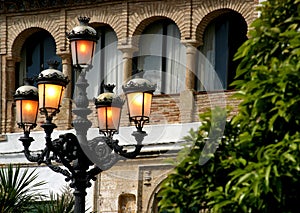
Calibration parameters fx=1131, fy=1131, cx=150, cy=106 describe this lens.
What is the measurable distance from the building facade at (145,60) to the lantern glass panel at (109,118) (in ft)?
26.9

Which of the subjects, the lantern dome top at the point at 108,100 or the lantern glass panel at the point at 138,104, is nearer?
the lantern glass panel at the point at 138,104

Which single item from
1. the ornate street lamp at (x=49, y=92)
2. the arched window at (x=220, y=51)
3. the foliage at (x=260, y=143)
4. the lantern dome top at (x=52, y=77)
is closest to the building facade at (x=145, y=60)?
the arched window at (x=220, y=51)

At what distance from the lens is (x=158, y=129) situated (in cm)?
2398

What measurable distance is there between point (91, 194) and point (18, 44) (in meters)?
4.20

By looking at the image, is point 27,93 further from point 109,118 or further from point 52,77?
point 109,118

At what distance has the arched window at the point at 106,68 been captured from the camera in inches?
989

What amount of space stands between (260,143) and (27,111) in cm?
595

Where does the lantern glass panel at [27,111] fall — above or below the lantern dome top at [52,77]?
below

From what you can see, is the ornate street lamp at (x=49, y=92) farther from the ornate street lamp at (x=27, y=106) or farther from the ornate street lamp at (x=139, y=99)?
the ornate street lamp at (x=139, y=99)

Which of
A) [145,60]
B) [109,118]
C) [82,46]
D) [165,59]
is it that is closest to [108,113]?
[109,118]

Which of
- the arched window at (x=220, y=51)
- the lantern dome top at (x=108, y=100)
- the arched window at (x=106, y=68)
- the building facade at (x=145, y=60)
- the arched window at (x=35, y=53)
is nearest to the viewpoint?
the lantern dome top at (x=108, y=100)

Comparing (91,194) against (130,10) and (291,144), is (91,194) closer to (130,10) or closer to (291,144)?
(130,10)

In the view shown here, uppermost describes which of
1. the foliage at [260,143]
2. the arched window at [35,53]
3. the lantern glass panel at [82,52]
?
the arched window at [35,53]

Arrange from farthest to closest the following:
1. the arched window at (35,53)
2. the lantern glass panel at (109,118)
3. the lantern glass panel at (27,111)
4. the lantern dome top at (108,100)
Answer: the arched window at (35,53) < the lantern glass panel at (27,111) < the lantern dome top at (108,100) < the lantern glass panel at (109,118)
